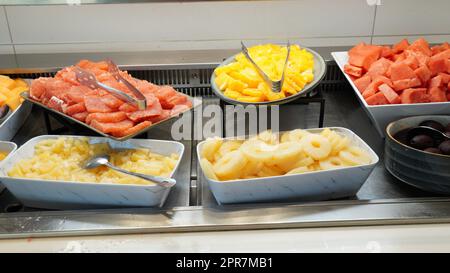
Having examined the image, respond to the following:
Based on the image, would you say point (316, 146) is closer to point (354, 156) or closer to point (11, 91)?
point (354, 156)

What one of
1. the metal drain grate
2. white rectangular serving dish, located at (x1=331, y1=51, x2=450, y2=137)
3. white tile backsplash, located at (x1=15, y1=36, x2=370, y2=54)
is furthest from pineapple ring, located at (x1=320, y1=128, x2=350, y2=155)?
white tile backsplash, located at (x1=15, y1=36, x2=370, y2=54)

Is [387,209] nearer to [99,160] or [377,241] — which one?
[377,241]

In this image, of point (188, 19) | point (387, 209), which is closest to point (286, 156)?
point (387, 209)

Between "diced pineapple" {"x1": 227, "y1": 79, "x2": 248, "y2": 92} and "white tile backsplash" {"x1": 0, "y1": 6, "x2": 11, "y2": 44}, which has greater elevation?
"white tile backsplash" {"x1": 0, "y1": 6, "x2": 11, "y2": 44}

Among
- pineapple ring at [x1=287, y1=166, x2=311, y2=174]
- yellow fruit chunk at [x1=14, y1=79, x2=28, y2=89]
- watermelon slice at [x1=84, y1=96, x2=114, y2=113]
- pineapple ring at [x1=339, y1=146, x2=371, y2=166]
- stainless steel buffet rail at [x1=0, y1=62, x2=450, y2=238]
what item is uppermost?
watermelon slice at [x1=84, y1=96, x2=114, y2=113]

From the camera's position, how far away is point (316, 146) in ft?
3.53

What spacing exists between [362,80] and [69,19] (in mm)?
1132

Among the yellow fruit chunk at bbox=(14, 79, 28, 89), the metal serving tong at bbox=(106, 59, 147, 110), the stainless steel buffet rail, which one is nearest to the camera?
the stainless steel buffet rail

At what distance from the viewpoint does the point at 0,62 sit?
1.67 meters

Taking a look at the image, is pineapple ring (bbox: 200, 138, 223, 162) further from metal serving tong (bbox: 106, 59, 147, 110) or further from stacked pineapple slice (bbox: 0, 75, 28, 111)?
stacked pineapple slice (bbox: 0, 75, 28, 111)

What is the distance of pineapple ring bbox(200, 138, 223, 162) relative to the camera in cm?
110

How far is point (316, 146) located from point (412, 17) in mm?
988

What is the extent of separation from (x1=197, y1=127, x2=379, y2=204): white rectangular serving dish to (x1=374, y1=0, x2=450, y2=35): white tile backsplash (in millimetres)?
882

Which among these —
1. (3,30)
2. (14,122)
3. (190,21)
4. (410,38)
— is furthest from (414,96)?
(3,30)
